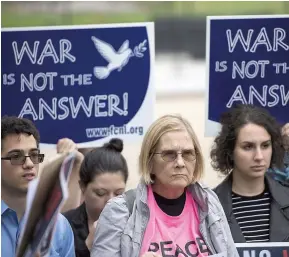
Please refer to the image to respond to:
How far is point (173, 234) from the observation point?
3.97m

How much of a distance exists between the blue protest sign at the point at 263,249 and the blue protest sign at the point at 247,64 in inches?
48.1

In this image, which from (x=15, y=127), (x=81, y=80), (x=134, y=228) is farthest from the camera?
(x=81, y=80)

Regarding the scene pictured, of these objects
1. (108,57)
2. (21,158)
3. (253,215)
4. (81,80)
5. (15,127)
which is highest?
(108,57)

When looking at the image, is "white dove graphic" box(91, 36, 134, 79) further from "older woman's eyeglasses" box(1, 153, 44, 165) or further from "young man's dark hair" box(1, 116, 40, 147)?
"older woman's eyeglasses" box(1, 153, 44, 165)

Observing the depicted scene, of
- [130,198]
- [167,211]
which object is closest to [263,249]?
[167,211]

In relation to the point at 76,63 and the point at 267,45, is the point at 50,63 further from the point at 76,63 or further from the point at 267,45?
the point at 267,45

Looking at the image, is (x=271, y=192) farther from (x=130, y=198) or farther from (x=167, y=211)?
(x=130, y=198)

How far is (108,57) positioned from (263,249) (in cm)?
175

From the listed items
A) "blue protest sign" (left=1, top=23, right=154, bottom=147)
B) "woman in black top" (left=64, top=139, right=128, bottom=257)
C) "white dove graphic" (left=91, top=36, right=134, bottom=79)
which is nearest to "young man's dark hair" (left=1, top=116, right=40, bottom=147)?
"woman in black top" (left=64, top=139, right=128, bottom=257)

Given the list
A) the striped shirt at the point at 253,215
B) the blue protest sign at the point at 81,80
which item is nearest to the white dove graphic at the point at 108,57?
the blue protest sign at the point at 81,80

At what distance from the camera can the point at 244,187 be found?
194 inches

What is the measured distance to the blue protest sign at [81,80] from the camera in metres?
5.71

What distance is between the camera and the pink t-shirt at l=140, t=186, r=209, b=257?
12.9 feet

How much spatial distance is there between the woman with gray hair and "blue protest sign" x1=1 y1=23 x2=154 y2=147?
171cm
